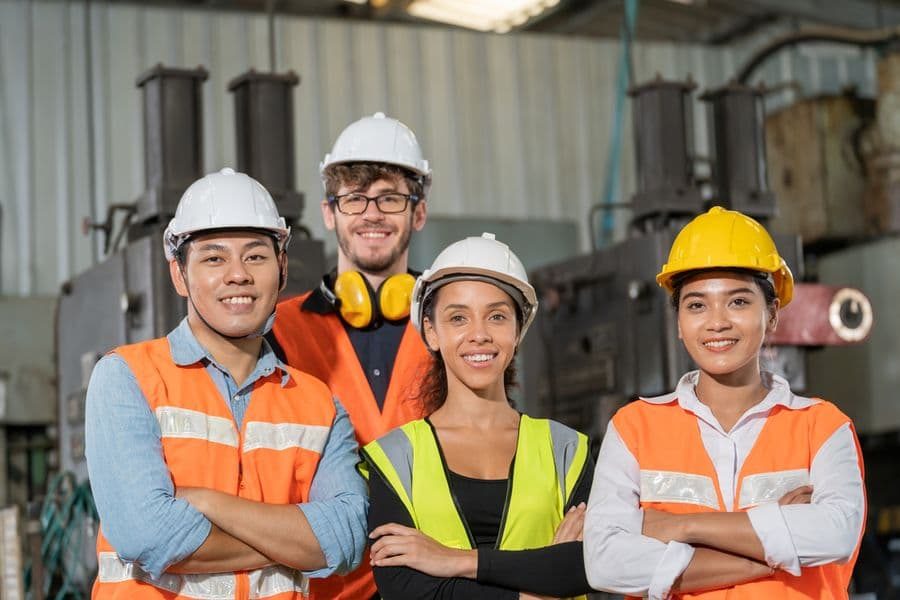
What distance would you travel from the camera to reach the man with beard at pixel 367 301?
9.61ft

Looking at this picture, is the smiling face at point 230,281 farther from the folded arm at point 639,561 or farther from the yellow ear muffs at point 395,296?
the folded arm at point 639,561

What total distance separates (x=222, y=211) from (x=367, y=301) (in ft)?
1.72

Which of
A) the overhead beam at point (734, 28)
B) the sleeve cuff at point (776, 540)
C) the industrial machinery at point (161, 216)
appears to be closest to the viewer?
the sleeve cuff at point (776, 540)

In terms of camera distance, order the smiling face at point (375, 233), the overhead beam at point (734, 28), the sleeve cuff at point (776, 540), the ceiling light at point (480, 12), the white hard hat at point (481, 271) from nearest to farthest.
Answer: the sleeve cuff at point (776, 540), the white hard hat at point (481, 271), the smiling face at point (375, 233), the ceiling light at point (480, 12), the overhead beam at point (734, 28)

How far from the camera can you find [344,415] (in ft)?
8.68

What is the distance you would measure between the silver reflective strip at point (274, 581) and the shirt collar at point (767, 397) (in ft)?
2.42

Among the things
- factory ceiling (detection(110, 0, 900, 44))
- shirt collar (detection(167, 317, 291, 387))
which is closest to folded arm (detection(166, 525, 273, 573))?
shirt collar (detection(167, 317, 291, 387))

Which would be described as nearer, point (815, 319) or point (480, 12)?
point (815, 319)

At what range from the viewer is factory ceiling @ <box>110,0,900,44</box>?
7833 mm

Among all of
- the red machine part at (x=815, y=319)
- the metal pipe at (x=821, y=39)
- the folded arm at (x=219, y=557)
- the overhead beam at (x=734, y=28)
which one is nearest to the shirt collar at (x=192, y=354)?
the folded arm at (x=219, y=557)

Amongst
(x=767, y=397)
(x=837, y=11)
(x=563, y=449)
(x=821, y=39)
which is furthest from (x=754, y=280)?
(x=837, y=11)

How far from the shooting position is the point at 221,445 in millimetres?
2434

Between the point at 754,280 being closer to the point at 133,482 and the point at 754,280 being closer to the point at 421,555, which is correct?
the point at 421,555

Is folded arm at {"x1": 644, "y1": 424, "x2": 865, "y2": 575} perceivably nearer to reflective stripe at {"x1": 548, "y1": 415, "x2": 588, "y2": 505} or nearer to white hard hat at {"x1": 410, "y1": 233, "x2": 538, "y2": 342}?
reflective stripe at {"x1": 548, "y1": 415, "x2": 588, "y2": 505}
